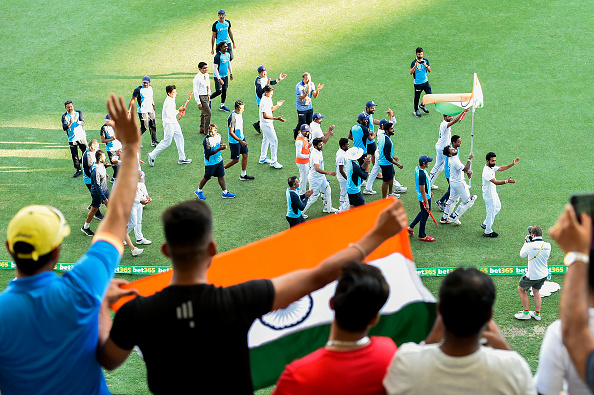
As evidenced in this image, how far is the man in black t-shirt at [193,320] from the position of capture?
118 inches

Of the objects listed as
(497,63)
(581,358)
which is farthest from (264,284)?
(497,63)

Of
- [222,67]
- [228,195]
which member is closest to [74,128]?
[228,195]

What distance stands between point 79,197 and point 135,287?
11740 mm

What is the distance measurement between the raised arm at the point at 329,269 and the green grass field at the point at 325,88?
21.3 ft

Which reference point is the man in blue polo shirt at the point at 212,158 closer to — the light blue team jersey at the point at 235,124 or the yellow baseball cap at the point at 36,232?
the light blue team jersey at the point at 235,124

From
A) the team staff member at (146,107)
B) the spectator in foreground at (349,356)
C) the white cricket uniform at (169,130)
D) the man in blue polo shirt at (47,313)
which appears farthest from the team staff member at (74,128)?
the spectator in foreground at (349,356)

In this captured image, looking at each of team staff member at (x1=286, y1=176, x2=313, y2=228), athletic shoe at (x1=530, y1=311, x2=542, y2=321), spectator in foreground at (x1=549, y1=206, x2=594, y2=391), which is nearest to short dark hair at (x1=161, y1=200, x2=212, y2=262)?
spectator in foreground at (x1=549, y1=206, x2=594, y2=391)

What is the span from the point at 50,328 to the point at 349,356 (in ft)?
4.54

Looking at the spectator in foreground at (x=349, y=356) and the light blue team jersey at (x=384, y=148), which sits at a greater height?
the spectator in foreground at (x=349, y=356)

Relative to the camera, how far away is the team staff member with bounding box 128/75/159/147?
1680cm

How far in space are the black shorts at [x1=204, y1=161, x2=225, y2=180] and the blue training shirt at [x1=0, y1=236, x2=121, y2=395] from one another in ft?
37.8

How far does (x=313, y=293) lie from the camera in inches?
169

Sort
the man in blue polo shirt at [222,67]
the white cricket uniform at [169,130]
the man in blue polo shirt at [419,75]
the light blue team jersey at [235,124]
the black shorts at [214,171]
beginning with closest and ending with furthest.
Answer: the black shorts at [214,171], the light blue team jersey at [235,124], the white cricket uniform at [169,130], the man in blue polo shirt at [419,75], the man in blue polo shirt at [222,67]

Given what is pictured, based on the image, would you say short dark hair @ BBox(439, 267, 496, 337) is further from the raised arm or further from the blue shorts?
the blue shorts
